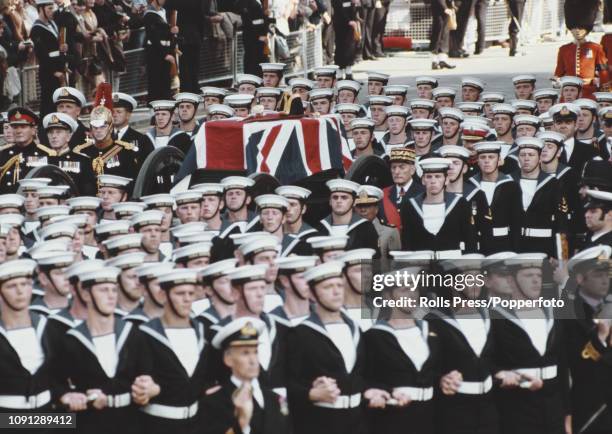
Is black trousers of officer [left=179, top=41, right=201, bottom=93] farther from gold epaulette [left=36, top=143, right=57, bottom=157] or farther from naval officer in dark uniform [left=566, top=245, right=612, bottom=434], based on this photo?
naval officer in dark uniform [left=566, top=245, right=612, bottom=434]

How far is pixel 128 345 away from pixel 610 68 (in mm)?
12669

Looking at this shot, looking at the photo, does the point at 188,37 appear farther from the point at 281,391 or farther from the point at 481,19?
the point at 281,391

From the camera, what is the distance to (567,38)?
132 ft

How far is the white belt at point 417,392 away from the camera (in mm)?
10188

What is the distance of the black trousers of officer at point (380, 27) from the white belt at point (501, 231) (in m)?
17.6

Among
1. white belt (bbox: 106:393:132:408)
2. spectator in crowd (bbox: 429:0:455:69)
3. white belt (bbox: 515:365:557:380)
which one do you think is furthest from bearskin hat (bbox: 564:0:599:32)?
white belt (bbox: 106:393:132:408)

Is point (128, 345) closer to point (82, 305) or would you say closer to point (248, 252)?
point (82, 305)

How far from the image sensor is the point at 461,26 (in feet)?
108

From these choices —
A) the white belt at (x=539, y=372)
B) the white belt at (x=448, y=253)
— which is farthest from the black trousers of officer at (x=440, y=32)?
the white belt at (x=539, y=372)

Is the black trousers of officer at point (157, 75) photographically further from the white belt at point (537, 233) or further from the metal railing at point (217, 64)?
the white belt at point (537, 233)

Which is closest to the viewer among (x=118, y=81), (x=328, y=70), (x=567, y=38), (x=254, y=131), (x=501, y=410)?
(x=501, y=410)

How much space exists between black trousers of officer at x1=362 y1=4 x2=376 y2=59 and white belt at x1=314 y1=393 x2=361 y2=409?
21.9 meters

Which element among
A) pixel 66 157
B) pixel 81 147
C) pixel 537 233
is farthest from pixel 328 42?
pixel 537 233

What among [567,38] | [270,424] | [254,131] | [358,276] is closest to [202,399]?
[270,424]
